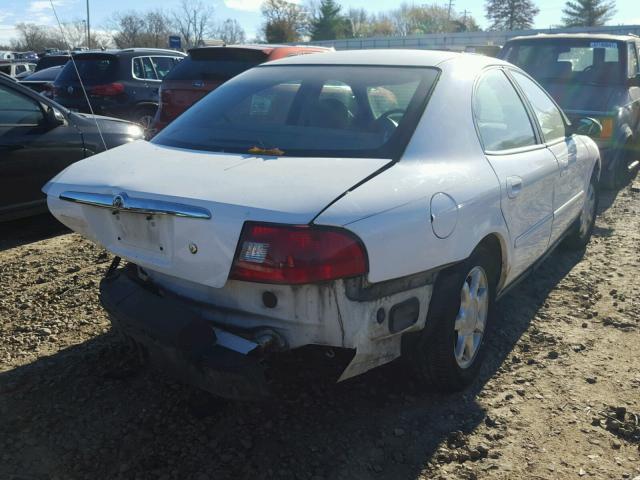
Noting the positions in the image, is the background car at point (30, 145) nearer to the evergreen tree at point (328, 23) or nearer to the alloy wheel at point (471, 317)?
the alloy wheel at point (471, 317)

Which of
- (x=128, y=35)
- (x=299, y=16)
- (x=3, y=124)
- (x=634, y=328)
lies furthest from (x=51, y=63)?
(x=299, y=16)

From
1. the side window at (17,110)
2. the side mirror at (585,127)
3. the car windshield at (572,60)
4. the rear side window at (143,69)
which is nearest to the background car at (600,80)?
the car windshield at (572,60)

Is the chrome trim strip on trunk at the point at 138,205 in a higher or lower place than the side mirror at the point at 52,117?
lower

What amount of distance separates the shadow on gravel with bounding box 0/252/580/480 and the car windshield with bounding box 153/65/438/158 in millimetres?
1116

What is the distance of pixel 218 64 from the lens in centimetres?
739

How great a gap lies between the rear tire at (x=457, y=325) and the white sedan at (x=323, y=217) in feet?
0.03

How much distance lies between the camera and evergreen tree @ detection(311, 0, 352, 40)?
207 ft

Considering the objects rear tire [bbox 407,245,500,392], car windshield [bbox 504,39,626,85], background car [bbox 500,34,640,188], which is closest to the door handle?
rear tire [bbox 407,245,500,392]

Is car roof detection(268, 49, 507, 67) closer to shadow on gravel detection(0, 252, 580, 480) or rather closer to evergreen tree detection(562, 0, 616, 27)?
shadow on gravel detection(0, 252, 580, 480)

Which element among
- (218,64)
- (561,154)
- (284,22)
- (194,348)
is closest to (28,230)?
(218,64)

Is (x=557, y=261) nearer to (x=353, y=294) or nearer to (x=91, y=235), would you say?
(x=353, y=294)

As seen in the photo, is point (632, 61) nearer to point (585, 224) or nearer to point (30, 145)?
point (585, 224)

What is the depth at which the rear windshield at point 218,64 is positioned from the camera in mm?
7281

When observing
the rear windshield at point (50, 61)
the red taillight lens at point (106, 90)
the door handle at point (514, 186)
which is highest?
the rear windshield at point (50, 61)
